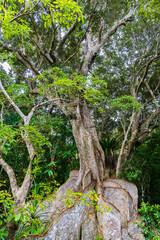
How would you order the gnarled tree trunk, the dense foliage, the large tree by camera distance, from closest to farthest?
the large tree, the gnarled tree trunk, the dense foliage

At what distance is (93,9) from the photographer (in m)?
5.60

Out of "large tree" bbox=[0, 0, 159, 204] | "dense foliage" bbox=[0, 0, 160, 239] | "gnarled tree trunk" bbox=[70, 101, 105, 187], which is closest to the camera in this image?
"large tree" bbox=[0, 0, 159, 204]

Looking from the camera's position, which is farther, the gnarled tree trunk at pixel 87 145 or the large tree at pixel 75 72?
the gnarled tree trunk at pixel 87 145

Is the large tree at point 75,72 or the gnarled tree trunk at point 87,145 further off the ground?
the large tree at point 75,72

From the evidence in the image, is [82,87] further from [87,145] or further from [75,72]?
[87,145]

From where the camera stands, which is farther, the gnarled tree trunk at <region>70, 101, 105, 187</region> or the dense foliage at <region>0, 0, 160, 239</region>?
the dense foliage at <region>0, 0, 160, 239</region>

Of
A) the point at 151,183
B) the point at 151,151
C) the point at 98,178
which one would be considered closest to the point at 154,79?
the point at 151,151

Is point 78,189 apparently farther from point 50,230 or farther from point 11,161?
point 11,161

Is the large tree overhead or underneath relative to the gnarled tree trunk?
overhead

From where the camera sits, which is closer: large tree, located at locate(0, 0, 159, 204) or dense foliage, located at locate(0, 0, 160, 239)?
large tree, located at locate(0, 0, 159, 204)

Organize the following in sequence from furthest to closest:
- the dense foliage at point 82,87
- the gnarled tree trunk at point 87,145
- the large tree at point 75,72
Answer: the dense foliage at point 82,87
the gnarled tree trunk at point 87,145
the large tree at point 75,72

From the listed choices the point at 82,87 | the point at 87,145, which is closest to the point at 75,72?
the point at 82,87

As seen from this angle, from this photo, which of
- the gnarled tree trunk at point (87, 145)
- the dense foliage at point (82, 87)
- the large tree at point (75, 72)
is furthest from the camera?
the dense foliage at point (82, 87)

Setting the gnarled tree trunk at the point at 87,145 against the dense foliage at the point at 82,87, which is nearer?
the gnarled tree trunk at the point at 87,145
